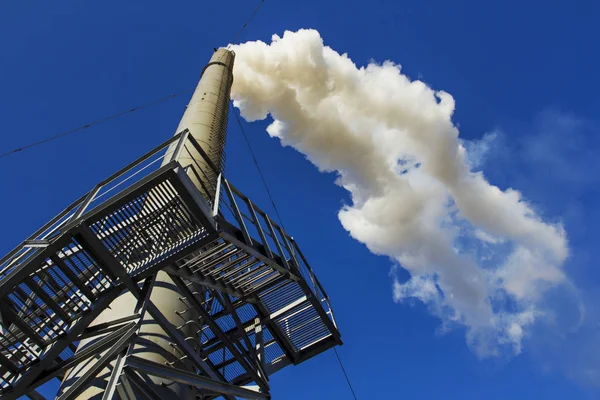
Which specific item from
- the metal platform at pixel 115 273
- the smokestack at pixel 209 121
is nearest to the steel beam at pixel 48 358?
the metal platform at pixel 115 273

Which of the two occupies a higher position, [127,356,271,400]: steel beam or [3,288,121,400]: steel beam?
[3,288,121,400]: steel beam

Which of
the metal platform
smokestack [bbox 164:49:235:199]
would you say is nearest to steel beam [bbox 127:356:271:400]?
the metal platform

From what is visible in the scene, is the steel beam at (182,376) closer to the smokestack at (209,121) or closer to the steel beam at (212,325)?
the steel beam at (212,325)

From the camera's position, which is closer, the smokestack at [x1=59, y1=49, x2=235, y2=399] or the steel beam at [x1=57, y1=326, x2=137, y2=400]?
the steel beam at [x1=57, y1=326, x2=137, y2=400]

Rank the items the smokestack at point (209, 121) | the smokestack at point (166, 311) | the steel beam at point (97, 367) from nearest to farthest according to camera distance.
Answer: the steel beam at point (97, 367)
the smokestack at point (166, 311)
the smokestack at point (209, 121)

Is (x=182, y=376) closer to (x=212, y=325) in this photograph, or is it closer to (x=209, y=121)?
(x=212, y=325)

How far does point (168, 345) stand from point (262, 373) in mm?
3092

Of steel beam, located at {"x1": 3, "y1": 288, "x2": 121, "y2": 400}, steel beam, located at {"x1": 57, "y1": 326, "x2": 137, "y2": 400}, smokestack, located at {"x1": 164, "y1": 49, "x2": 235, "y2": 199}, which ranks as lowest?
steel beam, located at {"x1": 57, "y1": 326, "x2": 137, "y2": 400}

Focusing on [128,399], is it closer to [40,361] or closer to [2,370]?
[40,361]

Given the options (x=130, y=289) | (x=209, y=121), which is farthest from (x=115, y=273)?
(x=209, y=121)

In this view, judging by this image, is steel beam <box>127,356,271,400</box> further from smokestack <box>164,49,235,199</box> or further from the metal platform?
smokestack <box>164,49,235,199</box>

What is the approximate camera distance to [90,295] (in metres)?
9.21

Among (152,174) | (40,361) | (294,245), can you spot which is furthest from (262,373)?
(152,174)

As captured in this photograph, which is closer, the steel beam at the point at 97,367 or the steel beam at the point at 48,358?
the steel beam at the point at 97,367
